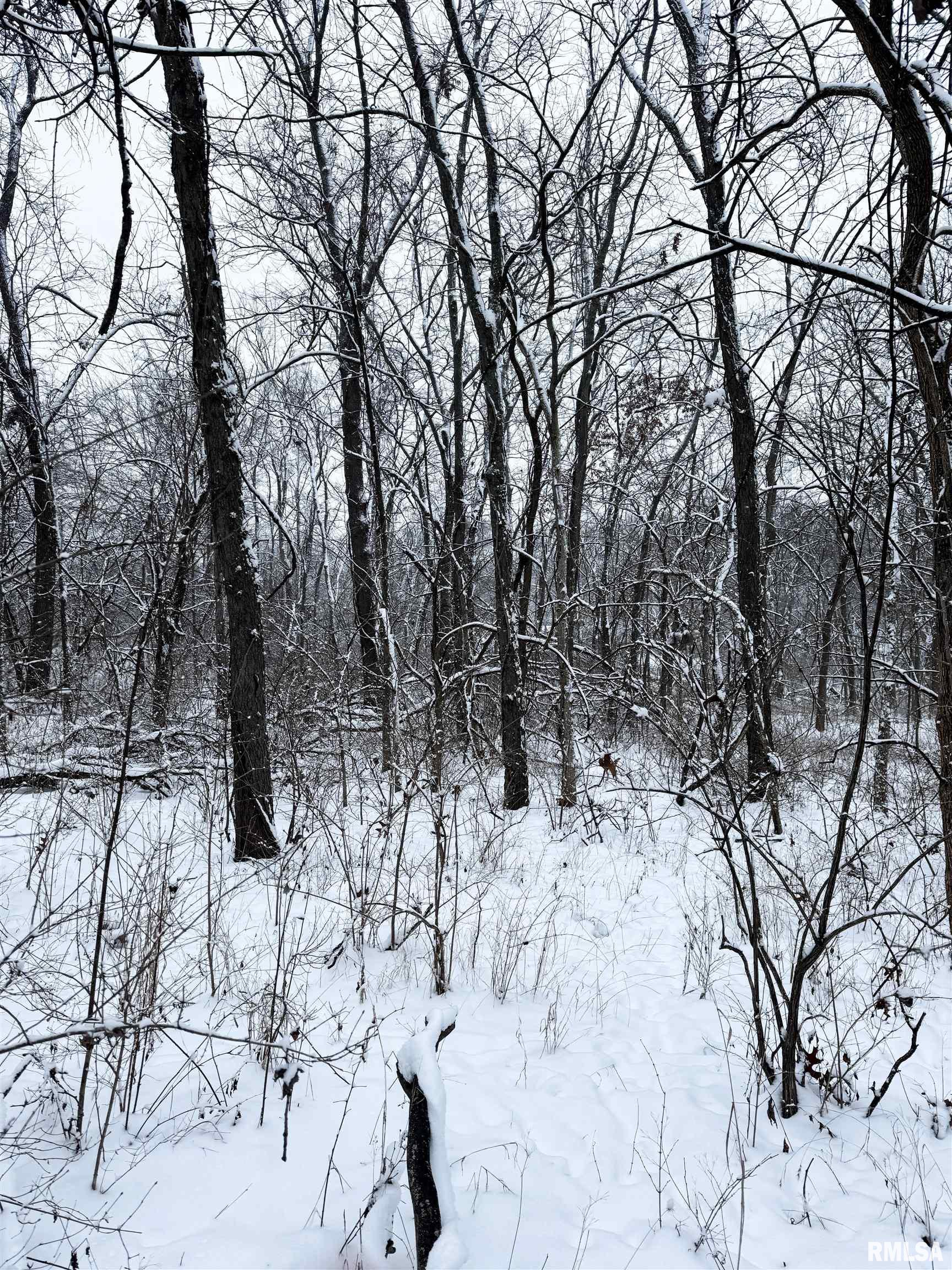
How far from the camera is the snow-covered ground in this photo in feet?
6.37

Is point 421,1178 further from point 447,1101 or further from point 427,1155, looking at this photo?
point 447,1101

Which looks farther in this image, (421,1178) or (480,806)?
(480,806)

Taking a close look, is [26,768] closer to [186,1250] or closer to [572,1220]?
[186,1250]

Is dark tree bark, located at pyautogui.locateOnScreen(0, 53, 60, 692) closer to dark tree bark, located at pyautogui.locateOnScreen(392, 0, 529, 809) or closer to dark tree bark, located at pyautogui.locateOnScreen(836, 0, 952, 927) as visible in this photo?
dark tree bark, located at pyautogui.locateOnScreen(392, 0, 529, 809)

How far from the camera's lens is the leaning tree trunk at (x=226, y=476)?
5.05 metres

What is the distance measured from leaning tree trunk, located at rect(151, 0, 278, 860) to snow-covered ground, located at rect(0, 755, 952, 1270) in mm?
1065

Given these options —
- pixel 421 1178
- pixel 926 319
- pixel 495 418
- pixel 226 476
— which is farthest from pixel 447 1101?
pixel 495 418

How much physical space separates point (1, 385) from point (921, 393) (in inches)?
323

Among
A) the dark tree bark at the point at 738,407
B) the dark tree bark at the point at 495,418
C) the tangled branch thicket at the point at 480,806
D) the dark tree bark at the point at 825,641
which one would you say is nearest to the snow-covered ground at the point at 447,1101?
the tangled branch thicket at the point at 480,806

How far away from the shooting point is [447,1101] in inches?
91.0

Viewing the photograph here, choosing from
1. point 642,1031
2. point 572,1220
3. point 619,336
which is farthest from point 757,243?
point 619,336

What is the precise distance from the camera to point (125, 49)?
5.67 feet

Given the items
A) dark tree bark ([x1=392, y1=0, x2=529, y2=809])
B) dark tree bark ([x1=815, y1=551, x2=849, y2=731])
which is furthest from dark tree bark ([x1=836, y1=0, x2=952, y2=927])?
dark tree bark ([x1=815, y1=551, x2=849, y2=731])

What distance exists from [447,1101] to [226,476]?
4356 millimetres
